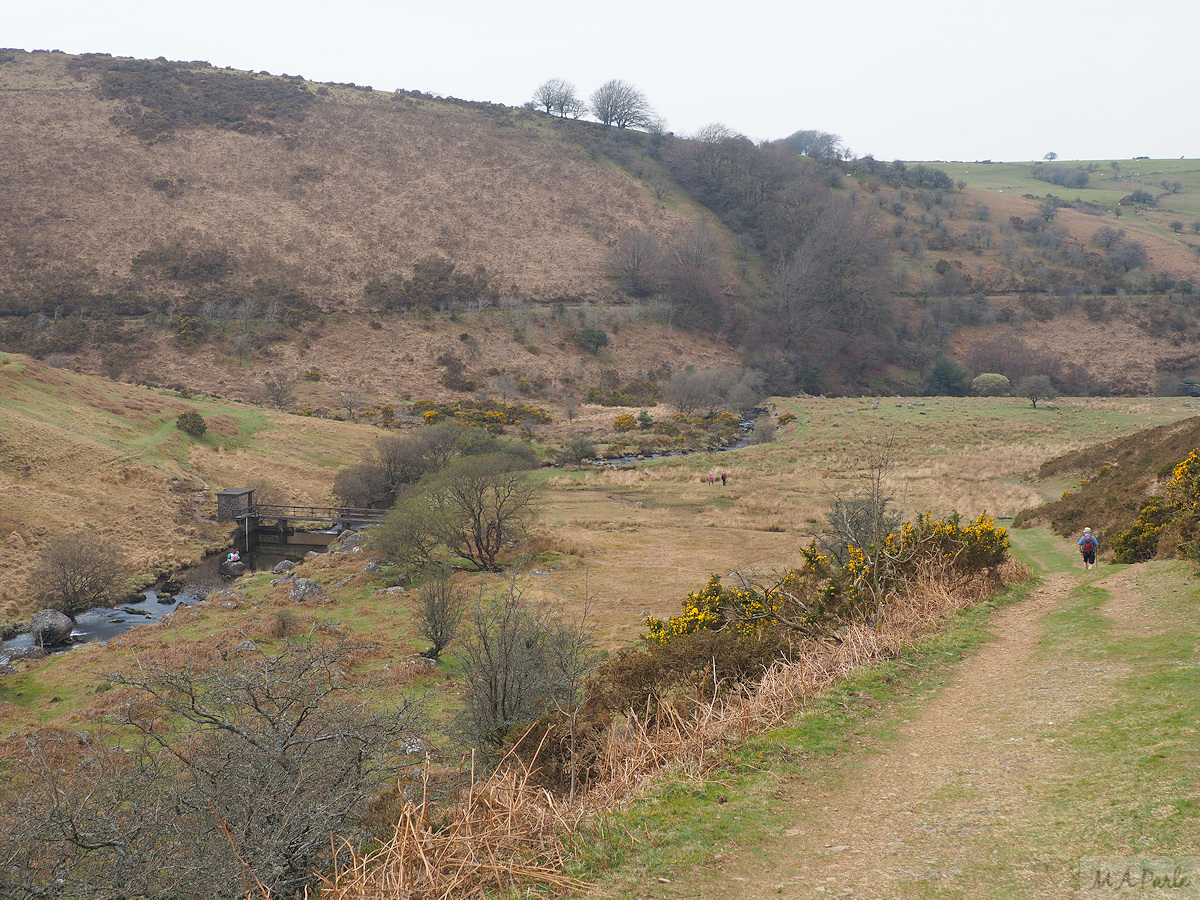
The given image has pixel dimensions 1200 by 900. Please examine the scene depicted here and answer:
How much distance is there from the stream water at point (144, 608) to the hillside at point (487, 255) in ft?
89.5

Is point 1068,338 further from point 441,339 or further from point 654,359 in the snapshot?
point 441,339

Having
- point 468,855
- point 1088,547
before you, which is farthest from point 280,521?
point 468,855

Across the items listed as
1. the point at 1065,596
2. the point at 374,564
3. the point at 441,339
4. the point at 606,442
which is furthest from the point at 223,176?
the point at 1065,596

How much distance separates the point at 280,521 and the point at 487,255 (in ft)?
180

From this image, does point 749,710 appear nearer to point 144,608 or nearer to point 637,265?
point 144,608

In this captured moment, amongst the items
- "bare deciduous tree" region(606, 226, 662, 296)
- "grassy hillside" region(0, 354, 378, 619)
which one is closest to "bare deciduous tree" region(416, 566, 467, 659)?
"grassy hillside" region(0, 354, 378, 619)

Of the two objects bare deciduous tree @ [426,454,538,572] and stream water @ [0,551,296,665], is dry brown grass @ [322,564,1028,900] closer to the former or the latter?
bare deciduous tree @ [426,454,538,572]

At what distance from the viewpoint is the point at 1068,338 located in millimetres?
79125

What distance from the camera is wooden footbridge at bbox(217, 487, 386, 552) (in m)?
34.8

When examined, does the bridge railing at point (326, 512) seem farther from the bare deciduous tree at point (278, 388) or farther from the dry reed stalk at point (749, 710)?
the dry reed stalk at point (749, 710)

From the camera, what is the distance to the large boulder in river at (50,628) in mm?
21766

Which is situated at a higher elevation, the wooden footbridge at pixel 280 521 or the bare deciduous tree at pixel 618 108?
the bare deciduous tree at pixel 618 108

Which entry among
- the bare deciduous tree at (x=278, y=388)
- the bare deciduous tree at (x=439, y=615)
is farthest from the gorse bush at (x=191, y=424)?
the bare deciduous tree at (x=439, y=615)

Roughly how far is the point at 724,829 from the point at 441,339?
6742cm
